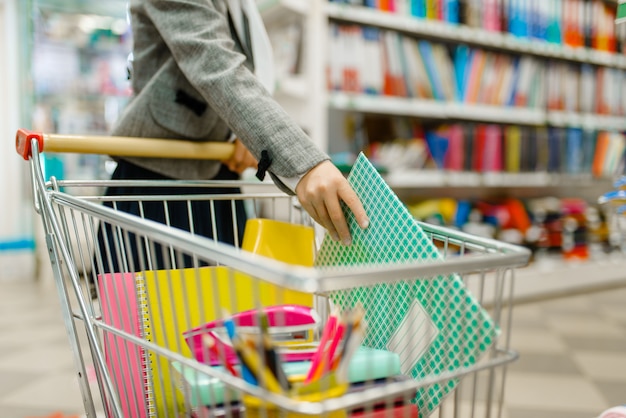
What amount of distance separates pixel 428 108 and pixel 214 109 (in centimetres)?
187

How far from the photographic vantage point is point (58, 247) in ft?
2.18

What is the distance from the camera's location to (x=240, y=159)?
98 centimetres

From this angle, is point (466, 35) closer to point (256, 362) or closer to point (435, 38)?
point (435, 38)

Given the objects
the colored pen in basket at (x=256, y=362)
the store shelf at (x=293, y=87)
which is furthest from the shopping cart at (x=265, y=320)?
the store shelf at (x=293, y=87)

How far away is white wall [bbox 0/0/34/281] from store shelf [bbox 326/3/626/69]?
8.10ft

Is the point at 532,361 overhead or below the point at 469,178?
below

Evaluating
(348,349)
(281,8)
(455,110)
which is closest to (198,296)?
A: (348,349)

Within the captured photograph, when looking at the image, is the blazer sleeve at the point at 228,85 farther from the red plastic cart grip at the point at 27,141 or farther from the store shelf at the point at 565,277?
the store shelf at the point at 565,277

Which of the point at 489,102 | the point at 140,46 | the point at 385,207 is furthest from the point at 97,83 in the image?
the point at 385,207

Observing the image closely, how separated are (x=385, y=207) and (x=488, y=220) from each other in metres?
2.33

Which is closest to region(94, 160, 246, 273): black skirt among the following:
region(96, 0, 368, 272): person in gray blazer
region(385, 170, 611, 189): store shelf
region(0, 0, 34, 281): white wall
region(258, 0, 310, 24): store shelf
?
region(96, 0, 368, 272): person in gray blazer

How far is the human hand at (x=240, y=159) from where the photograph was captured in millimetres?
968

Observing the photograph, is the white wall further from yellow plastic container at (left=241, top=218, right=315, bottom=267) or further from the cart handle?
yellow plastic container at (left=241, top=218, right=315, bottom=267)

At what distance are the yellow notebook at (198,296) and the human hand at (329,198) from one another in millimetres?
105
